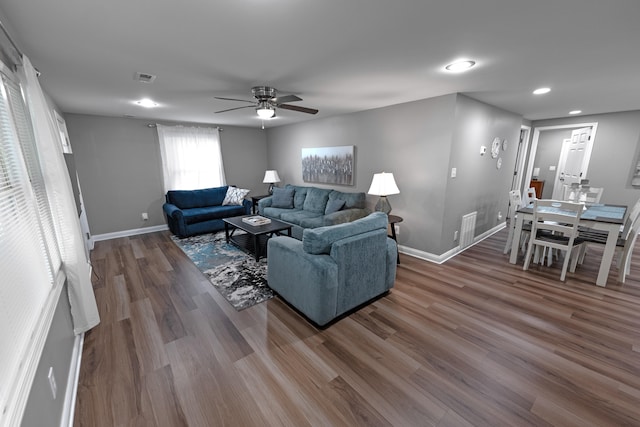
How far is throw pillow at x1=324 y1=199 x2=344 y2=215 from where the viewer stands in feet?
14.7

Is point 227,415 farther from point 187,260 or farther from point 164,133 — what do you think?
point 164,133

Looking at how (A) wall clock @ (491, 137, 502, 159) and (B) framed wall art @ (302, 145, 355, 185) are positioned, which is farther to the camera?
(B) framed wall art @ (302, 145, 355, 185)

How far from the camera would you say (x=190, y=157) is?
5.48 metres

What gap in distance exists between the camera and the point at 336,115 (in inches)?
185

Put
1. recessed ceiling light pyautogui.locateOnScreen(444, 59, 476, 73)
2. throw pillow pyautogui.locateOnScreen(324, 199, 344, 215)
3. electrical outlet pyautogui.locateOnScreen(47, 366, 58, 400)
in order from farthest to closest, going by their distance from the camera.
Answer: throw pillow pyautogui.locateOnScreen(324, 199, 344, 215) → recessed ceiling light pyautogui.locateOnScreen(444, 59, 476, 73) → electrical outlet pyautogui.locateOnScreen(47, 366, 58, 400)

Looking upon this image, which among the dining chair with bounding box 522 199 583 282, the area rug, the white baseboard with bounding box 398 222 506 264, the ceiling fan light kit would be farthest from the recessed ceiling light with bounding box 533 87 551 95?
the area rug

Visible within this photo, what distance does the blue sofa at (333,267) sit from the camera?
218cm

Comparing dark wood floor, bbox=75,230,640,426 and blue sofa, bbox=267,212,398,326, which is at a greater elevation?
blue sofa, bbox=267,212,398,326

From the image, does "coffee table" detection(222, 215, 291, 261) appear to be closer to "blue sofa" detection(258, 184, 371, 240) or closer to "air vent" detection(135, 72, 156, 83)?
"blue sofa" detection(258, 184, 371, 240)

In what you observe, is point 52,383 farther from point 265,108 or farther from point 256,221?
point 256,221

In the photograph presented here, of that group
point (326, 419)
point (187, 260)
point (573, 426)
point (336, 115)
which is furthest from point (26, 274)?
point (336, 115)

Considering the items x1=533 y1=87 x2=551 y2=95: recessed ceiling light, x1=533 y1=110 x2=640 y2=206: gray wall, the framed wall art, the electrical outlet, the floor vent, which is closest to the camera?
the electrical outlet

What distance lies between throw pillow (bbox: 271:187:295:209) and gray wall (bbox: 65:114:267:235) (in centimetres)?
231

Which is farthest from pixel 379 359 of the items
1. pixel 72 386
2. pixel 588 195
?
pixel 588 195
